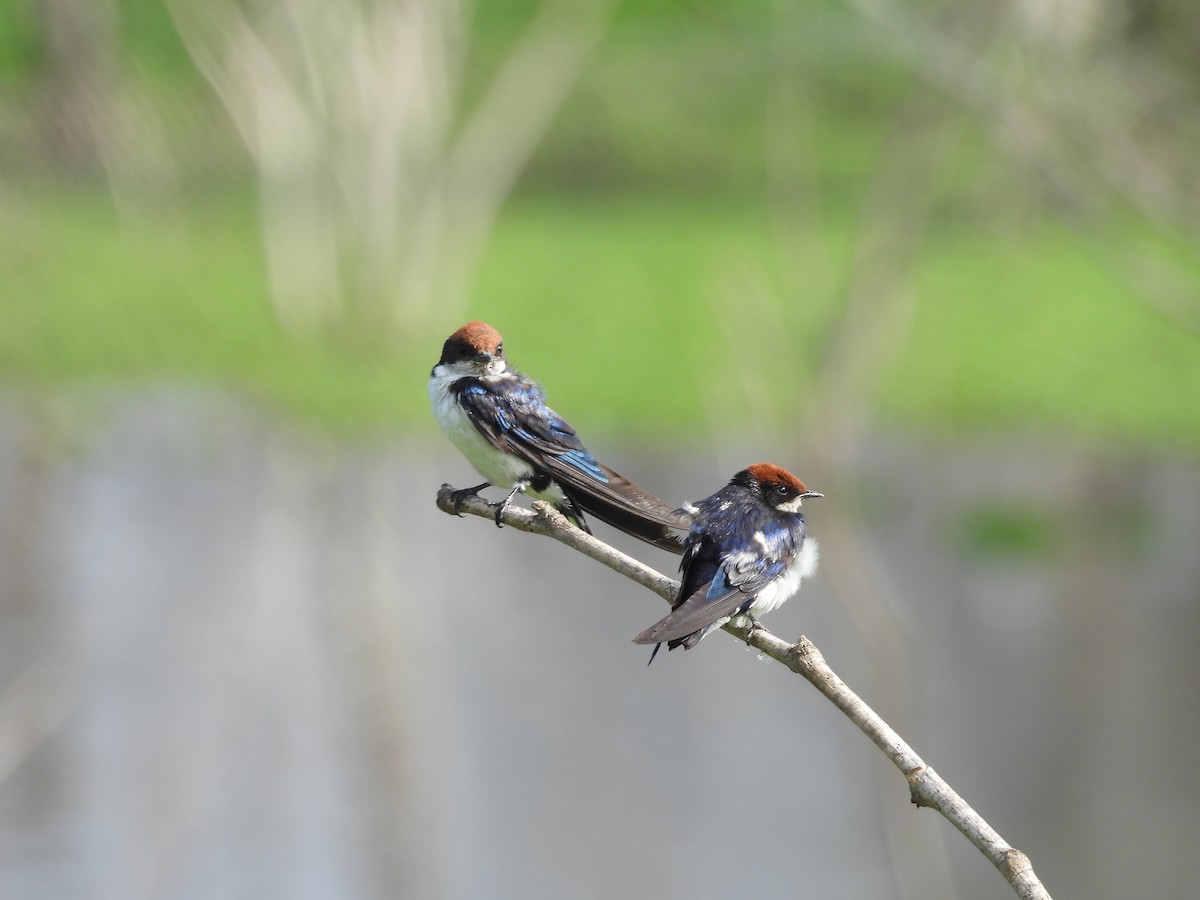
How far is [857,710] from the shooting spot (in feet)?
5.31

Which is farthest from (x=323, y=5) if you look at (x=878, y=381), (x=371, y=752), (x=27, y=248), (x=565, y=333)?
(x=371, y=752)

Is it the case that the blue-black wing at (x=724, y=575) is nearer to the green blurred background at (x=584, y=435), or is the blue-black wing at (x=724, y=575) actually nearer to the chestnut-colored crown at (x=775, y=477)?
the chestnut-colored crown at (x=775, y=477)

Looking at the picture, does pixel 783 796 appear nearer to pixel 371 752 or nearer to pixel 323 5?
pixel 371 752

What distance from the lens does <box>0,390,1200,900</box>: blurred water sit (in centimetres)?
621

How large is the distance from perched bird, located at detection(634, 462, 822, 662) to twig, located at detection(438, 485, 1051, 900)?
0.08 m

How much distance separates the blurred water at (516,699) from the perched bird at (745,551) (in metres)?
2.14

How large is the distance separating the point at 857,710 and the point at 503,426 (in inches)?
34.8

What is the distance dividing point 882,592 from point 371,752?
213cm

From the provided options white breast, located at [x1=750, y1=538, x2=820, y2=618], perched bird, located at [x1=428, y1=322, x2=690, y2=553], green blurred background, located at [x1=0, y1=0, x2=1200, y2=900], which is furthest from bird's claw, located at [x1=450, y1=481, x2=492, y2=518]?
green blurred background, located at [x1=0, y1=0, x2=1200, y2=900]

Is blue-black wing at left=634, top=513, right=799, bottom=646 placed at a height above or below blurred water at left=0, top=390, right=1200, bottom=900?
below

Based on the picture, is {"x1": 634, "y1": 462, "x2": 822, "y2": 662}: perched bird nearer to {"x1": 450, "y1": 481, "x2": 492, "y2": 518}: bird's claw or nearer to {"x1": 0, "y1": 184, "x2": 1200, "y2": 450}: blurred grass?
{"x1": 450, "y1": 481, "x2": 492, "y2": 518}: bird's claw

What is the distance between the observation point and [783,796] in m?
6.71

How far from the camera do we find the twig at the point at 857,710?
1533 mm

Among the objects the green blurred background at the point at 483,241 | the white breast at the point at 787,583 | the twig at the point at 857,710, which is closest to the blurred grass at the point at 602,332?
the green blurred background at the point at 483,241
